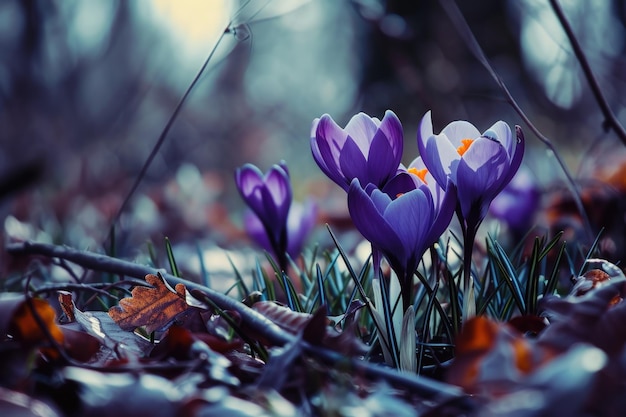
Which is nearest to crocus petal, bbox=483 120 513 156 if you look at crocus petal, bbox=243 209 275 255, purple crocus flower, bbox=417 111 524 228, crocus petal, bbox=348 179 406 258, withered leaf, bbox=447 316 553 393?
purple crocus flower, bbox=417 111 524 228

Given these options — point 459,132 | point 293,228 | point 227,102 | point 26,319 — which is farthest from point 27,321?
point 227,102

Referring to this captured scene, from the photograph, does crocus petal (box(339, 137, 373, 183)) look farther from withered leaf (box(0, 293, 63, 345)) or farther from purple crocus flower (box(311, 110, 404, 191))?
withered leaf (box(0, 293, 63, 345))

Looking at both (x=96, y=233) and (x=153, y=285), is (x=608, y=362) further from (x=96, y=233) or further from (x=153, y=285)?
(x=96, y=233)

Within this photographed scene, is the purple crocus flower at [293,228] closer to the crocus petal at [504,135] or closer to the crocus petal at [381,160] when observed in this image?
the crocus petal at [381,160]

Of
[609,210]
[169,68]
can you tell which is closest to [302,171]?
[169,68]

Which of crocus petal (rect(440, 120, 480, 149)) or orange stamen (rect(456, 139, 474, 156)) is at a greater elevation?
crocus petal (rect(440, 120, 480, 149))

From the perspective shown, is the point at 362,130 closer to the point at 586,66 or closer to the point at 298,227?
the point at 586,66
